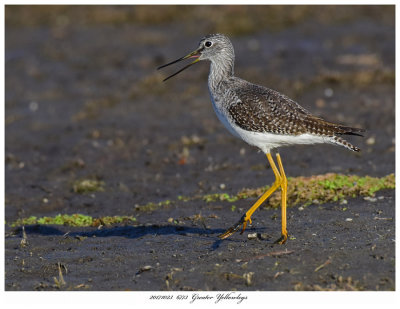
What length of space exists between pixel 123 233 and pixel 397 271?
4.27 meters

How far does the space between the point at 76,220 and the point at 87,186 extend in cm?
211

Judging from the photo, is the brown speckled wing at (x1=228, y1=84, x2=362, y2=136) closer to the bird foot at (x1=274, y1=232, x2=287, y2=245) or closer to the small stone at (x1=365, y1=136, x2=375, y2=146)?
the bird foot at (x1=274, y1=232, x2=287, y2=245)

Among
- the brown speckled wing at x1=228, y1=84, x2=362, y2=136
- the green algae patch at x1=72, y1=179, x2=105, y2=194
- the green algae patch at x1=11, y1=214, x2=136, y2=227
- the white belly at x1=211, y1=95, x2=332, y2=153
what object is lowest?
the green algae patch at x1=72, y1=179, x2=105, y2=194

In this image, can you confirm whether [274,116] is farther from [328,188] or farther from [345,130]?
[328,188]

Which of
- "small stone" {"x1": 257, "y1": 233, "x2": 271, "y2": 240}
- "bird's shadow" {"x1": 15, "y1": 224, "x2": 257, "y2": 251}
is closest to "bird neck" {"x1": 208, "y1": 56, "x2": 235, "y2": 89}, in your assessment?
"bird's shadow" {"x1": 15, "y1": 224, "x2": 257, "y2": 251}

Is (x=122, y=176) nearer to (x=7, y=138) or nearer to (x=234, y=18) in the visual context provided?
(x=7, y=138)

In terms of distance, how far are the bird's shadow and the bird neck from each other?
214 cm

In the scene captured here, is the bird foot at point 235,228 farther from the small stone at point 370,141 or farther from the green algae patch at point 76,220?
the small stone at point 370,141

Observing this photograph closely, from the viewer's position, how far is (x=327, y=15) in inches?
949

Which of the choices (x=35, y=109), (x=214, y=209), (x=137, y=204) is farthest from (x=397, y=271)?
(x=35, y=109)

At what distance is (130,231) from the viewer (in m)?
10.2

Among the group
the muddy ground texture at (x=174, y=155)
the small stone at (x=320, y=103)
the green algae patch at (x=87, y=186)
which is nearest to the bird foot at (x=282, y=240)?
the muddy ground texture at (x=174, y=155)

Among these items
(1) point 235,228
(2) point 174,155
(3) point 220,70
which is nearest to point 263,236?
(1) point 235,228

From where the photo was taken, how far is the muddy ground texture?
806cm
